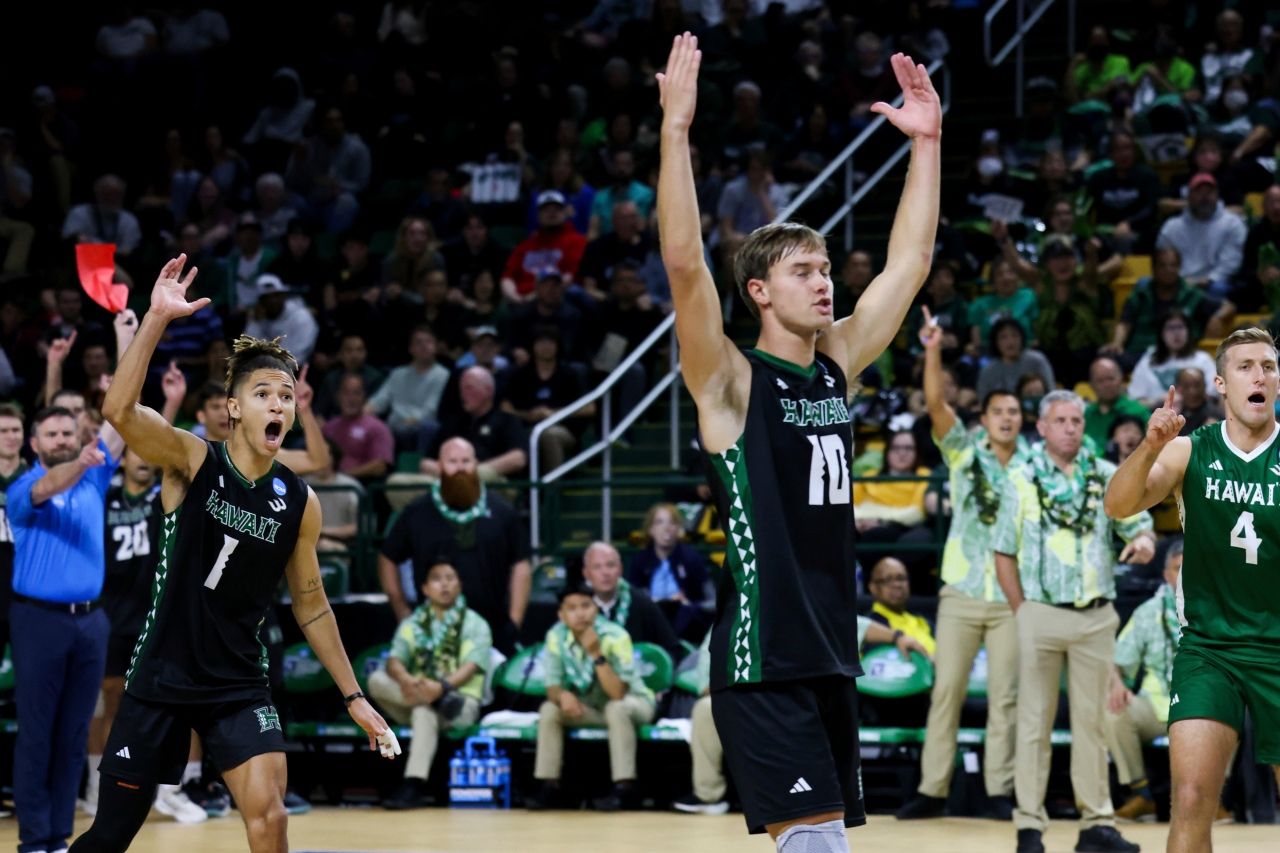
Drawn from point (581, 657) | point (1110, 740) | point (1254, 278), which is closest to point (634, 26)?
point (1254, 278)

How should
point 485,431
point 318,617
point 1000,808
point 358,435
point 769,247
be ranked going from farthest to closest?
point 358,435
point 485,431
point 1000,808
point 318,617
point 769,247

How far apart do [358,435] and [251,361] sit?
8.06 metres

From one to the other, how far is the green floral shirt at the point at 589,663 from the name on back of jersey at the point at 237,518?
17.5 feet

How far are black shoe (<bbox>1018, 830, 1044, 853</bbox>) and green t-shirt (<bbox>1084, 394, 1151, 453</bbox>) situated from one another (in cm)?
384

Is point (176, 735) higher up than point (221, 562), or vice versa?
point (221, 562)

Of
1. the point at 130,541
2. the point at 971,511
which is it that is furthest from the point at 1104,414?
the point at 130,541

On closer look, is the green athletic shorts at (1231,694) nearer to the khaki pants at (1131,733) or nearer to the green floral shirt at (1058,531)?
the green floral shirt at (1058,531)

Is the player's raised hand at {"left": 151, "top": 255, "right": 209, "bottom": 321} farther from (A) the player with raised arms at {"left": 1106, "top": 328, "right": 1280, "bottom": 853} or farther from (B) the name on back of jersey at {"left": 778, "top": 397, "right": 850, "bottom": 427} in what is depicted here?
(A) the player with raised arms at {"left": 1106, "top": 328, "right": 1280, "bottom": 853}

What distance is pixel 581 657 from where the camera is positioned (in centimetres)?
1182

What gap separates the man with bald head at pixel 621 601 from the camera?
39.4 ft

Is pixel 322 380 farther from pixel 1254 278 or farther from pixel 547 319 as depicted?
pixel 1254 278

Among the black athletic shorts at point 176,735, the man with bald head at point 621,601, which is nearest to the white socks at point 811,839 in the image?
the black athletic shorts at point 176,735

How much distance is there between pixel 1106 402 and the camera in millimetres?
12984

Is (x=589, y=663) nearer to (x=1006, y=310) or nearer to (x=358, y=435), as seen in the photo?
(x=358, y=435)
